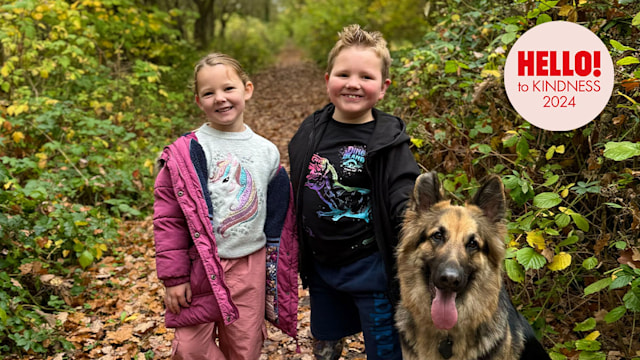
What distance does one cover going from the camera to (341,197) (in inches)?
94.9

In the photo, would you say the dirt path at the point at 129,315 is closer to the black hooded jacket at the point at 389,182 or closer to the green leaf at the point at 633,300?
the black hooded jacket at the point at 389,182

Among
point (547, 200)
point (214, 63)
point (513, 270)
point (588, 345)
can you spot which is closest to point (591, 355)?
point (588, 345)

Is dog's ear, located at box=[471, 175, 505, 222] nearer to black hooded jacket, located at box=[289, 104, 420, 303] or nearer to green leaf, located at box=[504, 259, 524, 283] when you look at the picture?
black hooded jacket, located at box=[289, 104, 420, 303]

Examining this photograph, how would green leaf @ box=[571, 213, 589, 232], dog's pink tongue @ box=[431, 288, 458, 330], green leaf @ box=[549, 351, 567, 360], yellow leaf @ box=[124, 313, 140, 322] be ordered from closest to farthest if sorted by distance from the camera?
dog's pink tongue @ box=[431, 288, 458, 330]
green leaf @ box=[571, 213, 589, 232]
green leaf @ box=[549, 351, 567, 360]
yellow leaf @ box=[124, 313, 140, 322]

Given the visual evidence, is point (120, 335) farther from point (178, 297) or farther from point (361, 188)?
point (361, 188)

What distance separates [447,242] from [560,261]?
3.62 feet

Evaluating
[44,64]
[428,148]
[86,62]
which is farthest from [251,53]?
[428,148]

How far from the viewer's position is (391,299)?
2381 mm

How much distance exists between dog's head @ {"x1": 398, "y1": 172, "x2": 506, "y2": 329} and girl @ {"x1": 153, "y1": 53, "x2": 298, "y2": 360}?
0.75 metres

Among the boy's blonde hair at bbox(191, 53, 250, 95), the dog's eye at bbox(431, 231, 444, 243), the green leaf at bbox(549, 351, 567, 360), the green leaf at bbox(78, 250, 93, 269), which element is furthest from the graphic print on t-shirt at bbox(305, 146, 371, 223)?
the green leaf at bbox(78, 250, 93, 269)

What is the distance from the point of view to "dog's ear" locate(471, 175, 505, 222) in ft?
7.11

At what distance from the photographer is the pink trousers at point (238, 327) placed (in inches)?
94.0

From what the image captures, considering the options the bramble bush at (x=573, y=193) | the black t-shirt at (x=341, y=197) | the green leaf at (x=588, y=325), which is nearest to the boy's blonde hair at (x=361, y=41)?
the black t-shirt at (x=341, y=197)

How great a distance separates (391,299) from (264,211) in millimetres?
880
